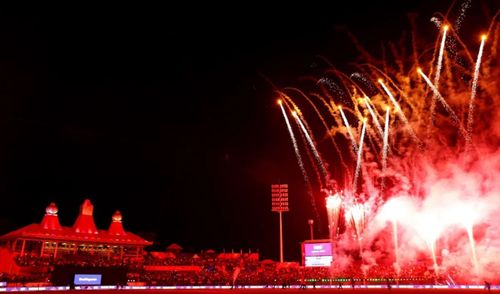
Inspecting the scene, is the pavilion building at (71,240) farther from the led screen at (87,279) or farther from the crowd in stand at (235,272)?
the led screen at (87,279)

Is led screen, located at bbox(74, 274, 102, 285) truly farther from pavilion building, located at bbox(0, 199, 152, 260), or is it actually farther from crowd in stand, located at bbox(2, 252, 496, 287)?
pavilion building, located at bbox(0, 199, 152, 260)

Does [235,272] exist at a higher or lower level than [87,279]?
higher

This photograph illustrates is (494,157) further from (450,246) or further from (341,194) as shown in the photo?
(341,194)

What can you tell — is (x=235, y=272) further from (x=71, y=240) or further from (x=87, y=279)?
(x=87, y=279)

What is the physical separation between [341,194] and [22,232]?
50.6 m

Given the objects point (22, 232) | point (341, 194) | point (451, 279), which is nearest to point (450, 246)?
point (451, 279)

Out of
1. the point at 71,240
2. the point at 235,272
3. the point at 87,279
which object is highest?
the point at 71,240

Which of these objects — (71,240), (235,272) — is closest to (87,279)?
(71,240)

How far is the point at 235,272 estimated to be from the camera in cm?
7688

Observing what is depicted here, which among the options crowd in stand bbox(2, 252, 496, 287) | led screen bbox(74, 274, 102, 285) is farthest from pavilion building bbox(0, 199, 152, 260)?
led screen bbox(74, 274, 102, 285)

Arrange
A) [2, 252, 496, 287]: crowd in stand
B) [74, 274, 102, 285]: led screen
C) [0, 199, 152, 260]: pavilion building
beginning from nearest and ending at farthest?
[74, 274, 102, 285]: led screen, [2, 252, 496, 287]: crowd in stand, [0, 199, 152, 260]: pavilion building

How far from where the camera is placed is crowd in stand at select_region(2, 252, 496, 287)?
60500 mm

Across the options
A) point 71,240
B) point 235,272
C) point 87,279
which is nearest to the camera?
point 87,279

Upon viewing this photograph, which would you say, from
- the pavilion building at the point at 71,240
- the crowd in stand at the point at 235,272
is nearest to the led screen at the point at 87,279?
the crowd in stand at the point at 235,272
